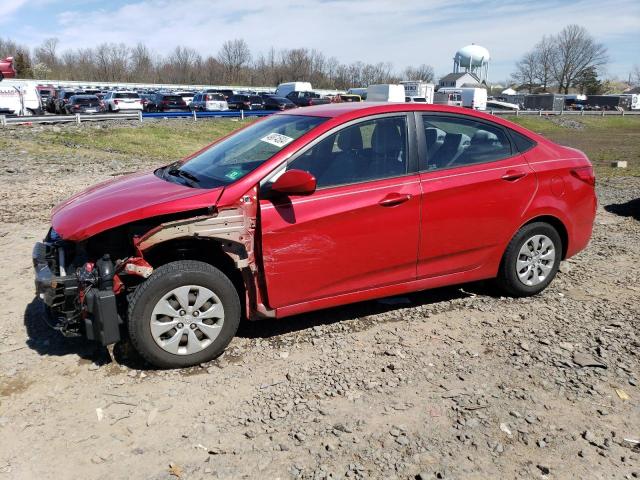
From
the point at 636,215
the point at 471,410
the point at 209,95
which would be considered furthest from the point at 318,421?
the point at 209,95

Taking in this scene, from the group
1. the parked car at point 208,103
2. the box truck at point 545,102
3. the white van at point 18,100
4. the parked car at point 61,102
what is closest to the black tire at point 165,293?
the white van at point 18,100

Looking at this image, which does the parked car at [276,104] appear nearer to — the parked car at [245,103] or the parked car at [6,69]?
the parked car at [245,103]

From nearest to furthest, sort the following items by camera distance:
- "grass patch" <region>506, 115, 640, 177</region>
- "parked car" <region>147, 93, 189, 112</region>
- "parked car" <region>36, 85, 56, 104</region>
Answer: "grass patch" <region>506, 115, 640, 177</region> → "parked car" <region>147, 93, 189, 112</region> → "parked car" <region>36, 85, 56, 104</region>

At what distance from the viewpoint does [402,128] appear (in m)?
4.32

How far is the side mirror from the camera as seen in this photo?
365 cm

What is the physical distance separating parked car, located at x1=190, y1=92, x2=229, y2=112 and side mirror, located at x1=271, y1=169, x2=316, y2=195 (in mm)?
33257

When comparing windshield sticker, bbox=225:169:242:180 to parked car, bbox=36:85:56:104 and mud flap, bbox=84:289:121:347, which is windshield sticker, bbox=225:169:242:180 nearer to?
mud flap, bbox=84:289:121:347

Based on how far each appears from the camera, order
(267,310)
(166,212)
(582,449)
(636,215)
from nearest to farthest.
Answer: (582,449)
(166,212)
(267,310)
(636,215)

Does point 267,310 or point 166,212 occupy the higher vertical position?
point 166,212

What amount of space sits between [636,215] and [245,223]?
703 cm

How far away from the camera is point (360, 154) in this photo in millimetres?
4156

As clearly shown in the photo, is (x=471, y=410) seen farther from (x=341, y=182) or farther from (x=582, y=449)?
(x=341, y=182)

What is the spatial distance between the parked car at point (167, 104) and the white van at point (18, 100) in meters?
6.57

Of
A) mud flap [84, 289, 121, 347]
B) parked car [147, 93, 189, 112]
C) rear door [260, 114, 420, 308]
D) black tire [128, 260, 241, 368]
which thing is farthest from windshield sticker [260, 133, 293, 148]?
parked car [147, 93, 189, 112]
